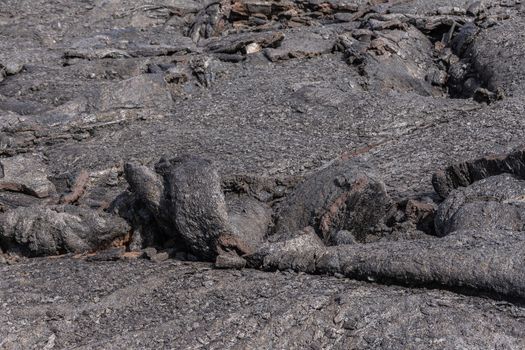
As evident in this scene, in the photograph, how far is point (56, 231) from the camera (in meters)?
6.28

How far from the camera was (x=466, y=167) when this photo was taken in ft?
21.5

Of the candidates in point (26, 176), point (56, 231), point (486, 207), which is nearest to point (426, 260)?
point (486, 207)

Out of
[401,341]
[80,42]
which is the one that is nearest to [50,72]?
[80,42]

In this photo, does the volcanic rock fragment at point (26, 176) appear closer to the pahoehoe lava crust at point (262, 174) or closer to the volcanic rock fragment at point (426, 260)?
the pahoehoe lava crust at point (262, 174)

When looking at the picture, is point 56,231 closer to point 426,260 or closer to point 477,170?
point 426,260

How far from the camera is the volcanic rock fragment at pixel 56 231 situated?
247 inches

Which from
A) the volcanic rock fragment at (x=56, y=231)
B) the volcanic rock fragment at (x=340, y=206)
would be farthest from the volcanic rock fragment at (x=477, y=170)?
the volcanic rock fragment at (x=56, y=231)

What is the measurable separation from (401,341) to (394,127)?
481cm

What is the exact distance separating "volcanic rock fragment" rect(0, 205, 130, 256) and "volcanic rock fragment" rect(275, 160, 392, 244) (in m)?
1.30

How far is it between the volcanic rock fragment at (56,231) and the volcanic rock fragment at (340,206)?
4.26 ft

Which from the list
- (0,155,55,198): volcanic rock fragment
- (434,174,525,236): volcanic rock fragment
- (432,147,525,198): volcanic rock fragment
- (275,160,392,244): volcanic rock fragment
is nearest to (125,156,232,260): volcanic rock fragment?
(275,160,392,244): volcanic rock fragment

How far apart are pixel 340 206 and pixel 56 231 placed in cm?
214

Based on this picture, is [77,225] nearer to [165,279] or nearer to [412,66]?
[165,279]

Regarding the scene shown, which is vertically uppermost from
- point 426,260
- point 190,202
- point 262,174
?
point 426,260
